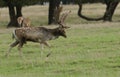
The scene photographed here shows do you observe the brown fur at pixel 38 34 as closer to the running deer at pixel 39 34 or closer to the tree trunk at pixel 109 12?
the running deer at pixel 39 34

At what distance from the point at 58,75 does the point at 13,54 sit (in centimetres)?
557

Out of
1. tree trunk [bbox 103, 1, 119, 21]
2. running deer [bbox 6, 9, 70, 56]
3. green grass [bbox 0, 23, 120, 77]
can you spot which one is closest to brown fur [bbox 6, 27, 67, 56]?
running deer [bbox 6, 9, 70, 56]

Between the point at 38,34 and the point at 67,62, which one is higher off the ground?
the point at 38,34

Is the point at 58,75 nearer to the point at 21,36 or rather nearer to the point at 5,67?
the point at 5,67

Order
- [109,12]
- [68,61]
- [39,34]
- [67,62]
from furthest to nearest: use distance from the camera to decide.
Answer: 1. [109,12]
2. [39,34]
3. [68,61]
4. [67,62]

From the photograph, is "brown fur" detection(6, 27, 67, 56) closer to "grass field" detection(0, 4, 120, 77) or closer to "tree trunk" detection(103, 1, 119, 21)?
"grass field" detection(0, 4, 120, 77)

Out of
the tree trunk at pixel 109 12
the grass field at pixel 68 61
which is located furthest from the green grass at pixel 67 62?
the tree trunk at pixel 109 12

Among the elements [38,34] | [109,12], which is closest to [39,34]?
[38,34]

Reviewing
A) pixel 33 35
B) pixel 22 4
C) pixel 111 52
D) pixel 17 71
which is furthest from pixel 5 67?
pixel 22 4

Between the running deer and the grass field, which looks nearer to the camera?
the grass field

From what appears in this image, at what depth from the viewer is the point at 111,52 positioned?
698 inches

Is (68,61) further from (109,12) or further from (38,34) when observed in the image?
(109,12)

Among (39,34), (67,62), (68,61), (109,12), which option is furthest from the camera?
(109,12)

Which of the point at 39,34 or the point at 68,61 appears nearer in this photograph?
the point at 68,61
